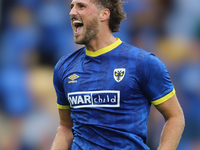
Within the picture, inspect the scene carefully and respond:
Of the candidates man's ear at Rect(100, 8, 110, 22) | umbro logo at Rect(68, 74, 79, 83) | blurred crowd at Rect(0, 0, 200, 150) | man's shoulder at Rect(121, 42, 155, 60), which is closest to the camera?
man's shoulder at Rect(121, 42, 155, 60)

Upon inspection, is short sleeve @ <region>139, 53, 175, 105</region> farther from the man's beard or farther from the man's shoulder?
the man's beard

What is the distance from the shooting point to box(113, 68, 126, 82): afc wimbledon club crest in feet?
8.71

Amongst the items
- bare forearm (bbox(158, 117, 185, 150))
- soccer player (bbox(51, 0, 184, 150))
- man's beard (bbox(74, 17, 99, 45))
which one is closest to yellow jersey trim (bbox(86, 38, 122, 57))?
soccer player (bbox(51, 0, 184, 150))

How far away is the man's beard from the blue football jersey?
25 cm

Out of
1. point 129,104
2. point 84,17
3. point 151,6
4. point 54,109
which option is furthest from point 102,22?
point 151,6

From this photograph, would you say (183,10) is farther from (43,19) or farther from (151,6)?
(43,19)

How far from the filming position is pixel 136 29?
595cm

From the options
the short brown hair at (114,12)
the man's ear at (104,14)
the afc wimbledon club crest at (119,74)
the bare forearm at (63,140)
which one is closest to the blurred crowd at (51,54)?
the bare forearm at (63,140)

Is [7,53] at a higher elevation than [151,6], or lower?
lower

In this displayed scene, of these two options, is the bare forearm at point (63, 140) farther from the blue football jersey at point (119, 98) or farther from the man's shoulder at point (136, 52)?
the man's shoulder at point (136, 52)

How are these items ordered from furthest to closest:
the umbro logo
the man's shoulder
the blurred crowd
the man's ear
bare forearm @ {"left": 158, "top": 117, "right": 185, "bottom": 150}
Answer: the blurred crowd < the man's ear < the umbro logo < the man's shoulder < bare forearm @ {"left": 158, "top": 117, "right": 185, "bottom": 150}

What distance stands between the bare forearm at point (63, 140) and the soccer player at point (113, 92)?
30 centimetres

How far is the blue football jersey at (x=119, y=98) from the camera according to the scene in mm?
2584

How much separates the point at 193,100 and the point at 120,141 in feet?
10.8
